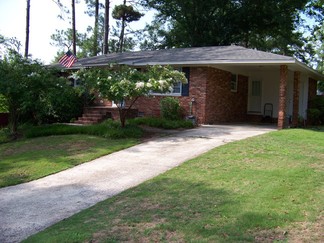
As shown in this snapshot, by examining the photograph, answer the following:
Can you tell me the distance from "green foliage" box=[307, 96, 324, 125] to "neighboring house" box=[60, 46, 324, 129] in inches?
15.8

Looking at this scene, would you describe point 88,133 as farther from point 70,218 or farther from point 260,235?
point 260,235

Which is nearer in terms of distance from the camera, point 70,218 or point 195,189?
point 70,218

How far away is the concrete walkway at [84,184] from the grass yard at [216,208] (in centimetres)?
40

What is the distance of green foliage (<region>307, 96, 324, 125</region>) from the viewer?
19.0m

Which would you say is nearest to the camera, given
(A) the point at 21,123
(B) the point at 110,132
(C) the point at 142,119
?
(B) the point at 110,132

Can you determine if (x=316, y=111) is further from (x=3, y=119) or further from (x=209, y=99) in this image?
(x=3, y=119)

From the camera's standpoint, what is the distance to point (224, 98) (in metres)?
17.3

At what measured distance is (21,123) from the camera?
56.3 ft

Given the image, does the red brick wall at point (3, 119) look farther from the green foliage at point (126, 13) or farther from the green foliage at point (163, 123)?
the green foliage at point (126, 13)

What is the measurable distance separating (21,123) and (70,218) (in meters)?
12.9

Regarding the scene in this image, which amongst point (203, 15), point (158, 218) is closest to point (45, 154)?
point (158, 218)

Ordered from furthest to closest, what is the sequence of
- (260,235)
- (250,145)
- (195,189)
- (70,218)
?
(250,145) < (195,189) < (70,218) < (260,235)

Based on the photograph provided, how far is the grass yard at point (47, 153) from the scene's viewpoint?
845cm

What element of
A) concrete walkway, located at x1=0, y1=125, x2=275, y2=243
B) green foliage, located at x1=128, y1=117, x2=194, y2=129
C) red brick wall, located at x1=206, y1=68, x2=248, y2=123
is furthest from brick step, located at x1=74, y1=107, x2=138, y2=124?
concrete walkway, located at x1=0, y1=125, x2=275, y2=243
